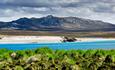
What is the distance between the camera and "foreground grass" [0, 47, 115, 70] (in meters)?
18.6

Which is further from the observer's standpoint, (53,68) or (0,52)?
(0,52)

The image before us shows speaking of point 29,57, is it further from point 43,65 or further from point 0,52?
point 0,52

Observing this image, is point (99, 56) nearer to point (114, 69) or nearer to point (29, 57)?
point (114, 69)

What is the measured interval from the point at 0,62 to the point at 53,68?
7.76ft

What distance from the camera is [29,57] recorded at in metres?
18.9

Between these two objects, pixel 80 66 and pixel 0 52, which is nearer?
pixel 80 66

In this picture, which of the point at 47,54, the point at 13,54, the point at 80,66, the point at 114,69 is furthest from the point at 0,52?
the point at 114,69

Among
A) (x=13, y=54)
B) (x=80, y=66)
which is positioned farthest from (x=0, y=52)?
(x=80, y=66)

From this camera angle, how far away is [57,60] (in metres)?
18.7

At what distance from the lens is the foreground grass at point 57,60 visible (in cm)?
1861

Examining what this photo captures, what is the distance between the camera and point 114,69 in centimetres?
1905

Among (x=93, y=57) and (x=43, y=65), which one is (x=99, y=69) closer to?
(x=93, y=57)

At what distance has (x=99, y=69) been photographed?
19125 mm

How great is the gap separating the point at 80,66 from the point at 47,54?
5.14 feet
